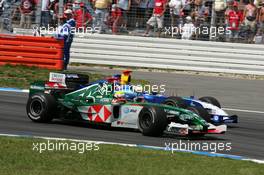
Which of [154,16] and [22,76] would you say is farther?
[154,16]

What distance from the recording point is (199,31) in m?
22.7

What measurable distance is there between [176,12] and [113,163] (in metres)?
13.7

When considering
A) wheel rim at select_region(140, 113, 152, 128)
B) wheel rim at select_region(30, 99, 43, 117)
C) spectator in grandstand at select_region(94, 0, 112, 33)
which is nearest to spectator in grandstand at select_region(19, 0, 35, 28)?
spectator in grandstand at select_region(94, 0, 112, 33)

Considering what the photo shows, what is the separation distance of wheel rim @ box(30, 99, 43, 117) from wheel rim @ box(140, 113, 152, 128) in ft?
6.45

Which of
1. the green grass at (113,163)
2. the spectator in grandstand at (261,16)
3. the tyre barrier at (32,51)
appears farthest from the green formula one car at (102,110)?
the spectator in grandstand at (261,16)

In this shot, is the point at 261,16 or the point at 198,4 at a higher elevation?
the point at 198,4

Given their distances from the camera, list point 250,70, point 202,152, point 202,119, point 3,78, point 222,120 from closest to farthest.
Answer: point 202,152 → point 202,119 → point 222,120 → point 3,78 → point 250,70

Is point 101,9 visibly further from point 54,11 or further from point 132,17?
point 54,11

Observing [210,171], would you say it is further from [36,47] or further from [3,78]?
[36,47]

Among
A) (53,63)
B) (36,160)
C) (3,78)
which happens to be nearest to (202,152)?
(36,160)

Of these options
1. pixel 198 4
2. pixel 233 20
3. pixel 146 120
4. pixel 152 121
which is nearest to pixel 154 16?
pixel 198 4

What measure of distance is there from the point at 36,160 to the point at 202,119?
136 inches

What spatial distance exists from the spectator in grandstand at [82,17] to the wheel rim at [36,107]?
1018 centimetres

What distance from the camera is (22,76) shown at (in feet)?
63.5
